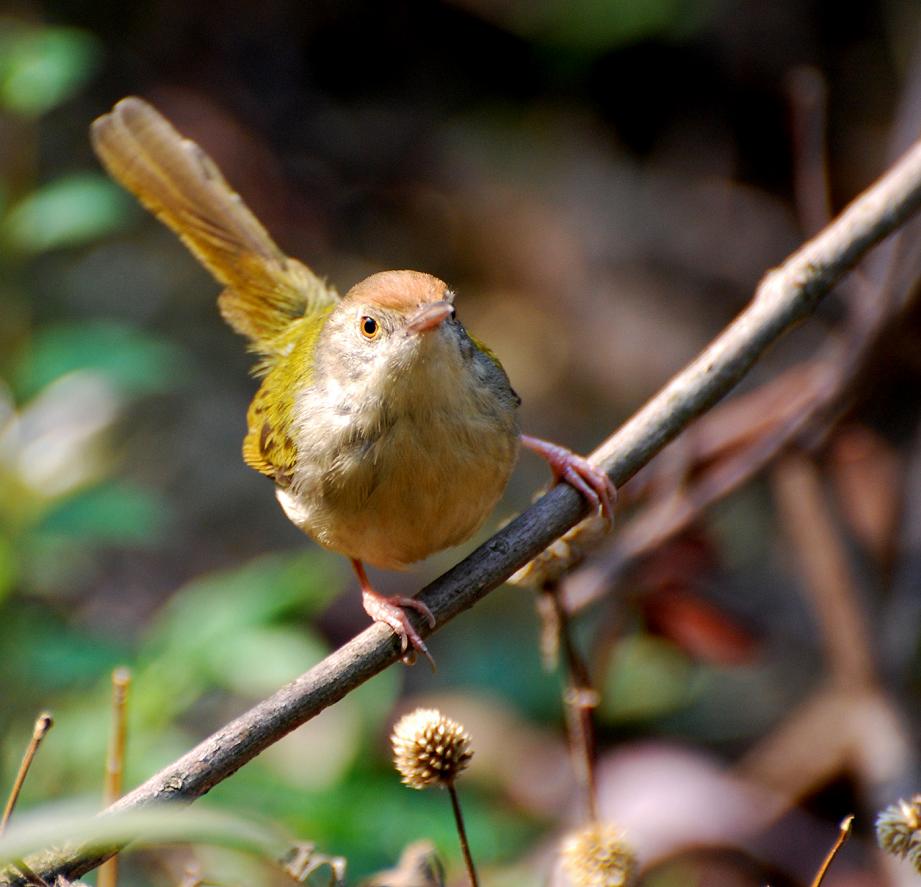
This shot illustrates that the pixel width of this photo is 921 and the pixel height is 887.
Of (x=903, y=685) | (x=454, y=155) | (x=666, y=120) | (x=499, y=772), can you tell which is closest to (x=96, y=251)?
(x=454, y=155)

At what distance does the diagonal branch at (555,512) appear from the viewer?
74.7 inches

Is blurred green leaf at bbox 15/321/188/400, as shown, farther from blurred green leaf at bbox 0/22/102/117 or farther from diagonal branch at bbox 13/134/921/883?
diagonal branch at bbox 13/134/921/883

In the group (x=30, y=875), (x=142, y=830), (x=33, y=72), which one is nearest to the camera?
(x=142, y=830)

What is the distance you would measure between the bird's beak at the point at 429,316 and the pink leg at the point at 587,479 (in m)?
0.43

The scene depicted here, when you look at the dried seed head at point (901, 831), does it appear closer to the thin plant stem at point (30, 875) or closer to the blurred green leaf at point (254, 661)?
the thin plant stem at point (30, 875)

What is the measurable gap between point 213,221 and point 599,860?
2228mm

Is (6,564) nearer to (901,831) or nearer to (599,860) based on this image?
(599,860)

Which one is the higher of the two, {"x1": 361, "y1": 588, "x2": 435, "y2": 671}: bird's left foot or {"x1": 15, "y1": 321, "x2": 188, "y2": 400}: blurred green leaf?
{"x1": 15, "y1": 321, "x2": 188, "y2": 400}: blurred green leaf

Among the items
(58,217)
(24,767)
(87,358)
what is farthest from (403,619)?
(58,217)

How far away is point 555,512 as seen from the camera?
7.88 ft

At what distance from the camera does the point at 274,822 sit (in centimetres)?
351

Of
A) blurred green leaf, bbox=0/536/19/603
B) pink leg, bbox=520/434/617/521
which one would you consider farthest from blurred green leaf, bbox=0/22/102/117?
pink leg, bbox=520/434/617/521

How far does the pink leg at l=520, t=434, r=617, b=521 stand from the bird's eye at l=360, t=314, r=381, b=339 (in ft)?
1.70

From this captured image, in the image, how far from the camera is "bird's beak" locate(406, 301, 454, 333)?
261 cm
